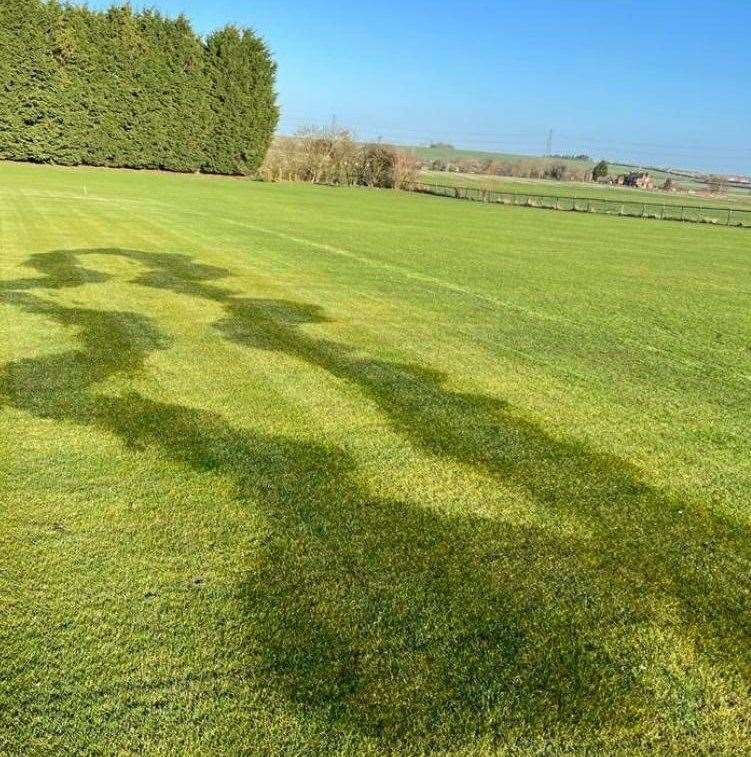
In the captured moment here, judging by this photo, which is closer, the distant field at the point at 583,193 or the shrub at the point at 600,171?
the distant field at the point at 583,193

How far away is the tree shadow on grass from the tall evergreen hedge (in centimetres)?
3708

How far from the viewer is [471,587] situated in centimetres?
294

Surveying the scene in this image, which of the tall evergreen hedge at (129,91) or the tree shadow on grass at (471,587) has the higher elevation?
the tall evergreen hedge at (129,91)

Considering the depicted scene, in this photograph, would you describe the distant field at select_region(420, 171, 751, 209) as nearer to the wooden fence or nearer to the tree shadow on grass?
the wooden fence

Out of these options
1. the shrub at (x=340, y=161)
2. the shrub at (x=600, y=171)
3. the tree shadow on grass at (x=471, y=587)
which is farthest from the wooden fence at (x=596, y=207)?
→ the shrub at (x=600, y=171)

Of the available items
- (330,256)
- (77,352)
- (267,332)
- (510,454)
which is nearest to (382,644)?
(510,454)

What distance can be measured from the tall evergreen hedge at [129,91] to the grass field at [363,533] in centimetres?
3363

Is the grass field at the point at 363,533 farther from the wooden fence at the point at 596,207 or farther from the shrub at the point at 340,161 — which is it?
→ the shrub at the point at 340,161

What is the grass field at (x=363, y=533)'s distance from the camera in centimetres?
227

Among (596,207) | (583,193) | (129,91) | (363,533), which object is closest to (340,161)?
(129,91)

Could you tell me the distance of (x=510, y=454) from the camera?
437 centimetres

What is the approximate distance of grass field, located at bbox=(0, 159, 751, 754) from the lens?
7.44 ft

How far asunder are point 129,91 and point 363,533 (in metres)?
41.8

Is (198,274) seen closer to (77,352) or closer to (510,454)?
(77,352)
